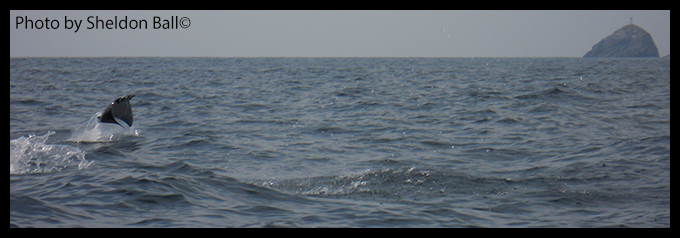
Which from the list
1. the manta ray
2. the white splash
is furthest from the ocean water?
the manta ray

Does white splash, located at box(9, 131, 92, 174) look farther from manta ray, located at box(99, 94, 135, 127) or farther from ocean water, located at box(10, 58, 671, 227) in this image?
manta ray, located at box(99, 94, 135, 127)

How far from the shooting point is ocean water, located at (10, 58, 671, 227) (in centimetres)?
746

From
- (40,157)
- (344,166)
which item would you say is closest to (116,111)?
(40,157)

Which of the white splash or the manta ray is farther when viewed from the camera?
the manta ray

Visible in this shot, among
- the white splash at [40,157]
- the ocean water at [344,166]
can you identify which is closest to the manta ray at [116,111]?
the ocean water at [344,166]

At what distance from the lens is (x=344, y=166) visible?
11.0m

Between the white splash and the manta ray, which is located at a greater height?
the manta ray

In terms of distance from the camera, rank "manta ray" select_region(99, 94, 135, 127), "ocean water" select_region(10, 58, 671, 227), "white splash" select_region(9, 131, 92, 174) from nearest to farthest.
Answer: "ocean water" select_region(10, 58, 671, 227) < "white splash" select_region(9, 131, 92, 174) < "manta ray" select_region(99, 94, 135, 127)

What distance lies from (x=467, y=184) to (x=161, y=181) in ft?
17.0

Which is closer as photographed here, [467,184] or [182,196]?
[182,196]

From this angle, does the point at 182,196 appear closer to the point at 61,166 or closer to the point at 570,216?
the point at 61,166

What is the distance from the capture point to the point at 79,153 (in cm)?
1135

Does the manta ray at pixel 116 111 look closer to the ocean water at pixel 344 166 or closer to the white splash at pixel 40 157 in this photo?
the ocean water at pixel 344 166
